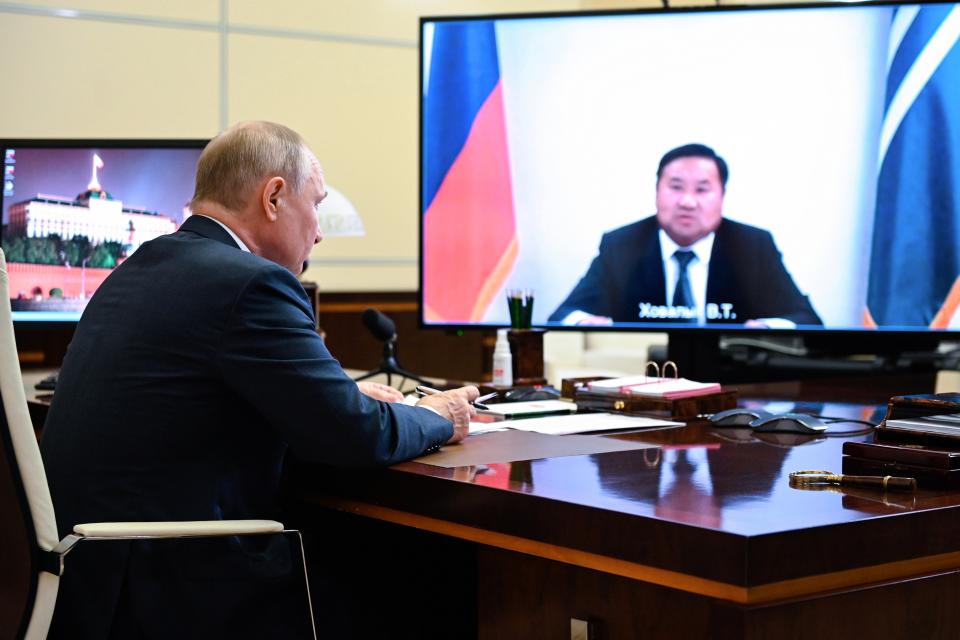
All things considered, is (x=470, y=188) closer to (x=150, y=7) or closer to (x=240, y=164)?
(x=240, y=164)

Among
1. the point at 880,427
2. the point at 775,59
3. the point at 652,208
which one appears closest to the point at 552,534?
the point at 880,427

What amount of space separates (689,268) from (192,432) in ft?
4.93

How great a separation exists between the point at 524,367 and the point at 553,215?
45 centimetres

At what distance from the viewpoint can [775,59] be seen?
266cm

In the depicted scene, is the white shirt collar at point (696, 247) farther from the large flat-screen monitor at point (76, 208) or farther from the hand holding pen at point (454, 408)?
the large flat-screen monitor at point (76, 208)

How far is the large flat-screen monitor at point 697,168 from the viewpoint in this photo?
8.60ft

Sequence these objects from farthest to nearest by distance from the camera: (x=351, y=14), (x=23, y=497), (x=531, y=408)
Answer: (x=351, y=14)
(x=531, y=408)
(x=23, y=497)

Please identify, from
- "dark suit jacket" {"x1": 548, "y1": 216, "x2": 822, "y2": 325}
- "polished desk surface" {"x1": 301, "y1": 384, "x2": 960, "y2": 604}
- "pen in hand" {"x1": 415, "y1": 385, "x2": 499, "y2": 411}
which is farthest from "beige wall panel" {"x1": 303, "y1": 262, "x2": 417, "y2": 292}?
"polished desk surface" {"x1": 301, "y1": 384, "x2": 960, "y2": 604}

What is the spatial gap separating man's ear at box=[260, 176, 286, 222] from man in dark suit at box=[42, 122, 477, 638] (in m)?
0.15

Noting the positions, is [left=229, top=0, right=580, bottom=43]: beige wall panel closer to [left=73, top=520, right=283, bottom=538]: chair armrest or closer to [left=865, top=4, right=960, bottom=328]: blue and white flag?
[left=865, top=4, right=960, bottom=328]: blue and white flag

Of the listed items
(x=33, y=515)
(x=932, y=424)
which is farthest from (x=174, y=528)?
(x=932, y=424)

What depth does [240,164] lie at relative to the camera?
5.68ft

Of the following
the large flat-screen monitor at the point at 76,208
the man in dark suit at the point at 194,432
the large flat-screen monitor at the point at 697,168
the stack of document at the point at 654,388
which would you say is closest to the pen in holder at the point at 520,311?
the large flat-screen monitor at the point at 697,168

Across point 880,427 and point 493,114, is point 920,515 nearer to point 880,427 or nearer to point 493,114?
point 880,427
